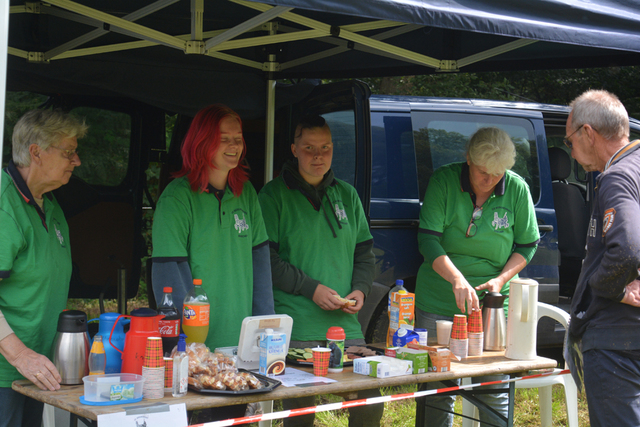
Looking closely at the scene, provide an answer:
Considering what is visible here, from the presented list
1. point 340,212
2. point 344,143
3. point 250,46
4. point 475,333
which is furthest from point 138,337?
point 250,46

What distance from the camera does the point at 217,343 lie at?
2.74 m

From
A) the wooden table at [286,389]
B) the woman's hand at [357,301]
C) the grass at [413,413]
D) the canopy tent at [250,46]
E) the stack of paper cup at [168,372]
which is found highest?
the canopy tent at [250,46]

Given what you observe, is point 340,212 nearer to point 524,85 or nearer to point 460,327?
point 460,327

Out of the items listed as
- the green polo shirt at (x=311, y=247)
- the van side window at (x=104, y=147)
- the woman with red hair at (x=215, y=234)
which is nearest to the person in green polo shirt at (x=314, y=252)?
the green polo shirt at (x=311, y=247)

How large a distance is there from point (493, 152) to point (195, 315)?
6.12 ft

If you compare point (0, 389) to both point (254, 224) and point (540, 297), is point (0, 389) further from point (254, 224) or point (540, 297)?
point (540, 297)

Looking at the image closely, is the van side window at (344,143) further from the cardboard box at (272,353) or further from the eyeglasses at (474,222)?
the cardboard box at (272,353)

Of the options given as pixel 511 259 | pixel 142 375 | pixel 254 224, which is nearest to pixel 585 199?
pixel 511 259

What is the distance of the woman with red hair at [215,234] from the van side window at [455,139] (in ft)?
6.14

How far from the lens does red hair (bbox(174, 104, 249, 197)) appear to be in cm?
277

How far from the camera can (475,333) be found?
9.99ft

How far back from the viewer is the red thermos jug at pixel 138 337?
223 centimetres

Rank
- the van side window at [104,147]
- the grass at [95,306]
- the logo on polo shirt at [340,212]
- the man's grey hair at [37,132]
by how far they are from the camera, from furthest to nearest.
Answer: the grass at [95,306]
the van side window at [104,147]
the logo on polo shirt at [340,212]
the man's grey hair at [37,132]

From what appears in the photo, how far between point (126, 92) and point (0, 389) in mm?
2773
